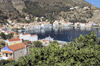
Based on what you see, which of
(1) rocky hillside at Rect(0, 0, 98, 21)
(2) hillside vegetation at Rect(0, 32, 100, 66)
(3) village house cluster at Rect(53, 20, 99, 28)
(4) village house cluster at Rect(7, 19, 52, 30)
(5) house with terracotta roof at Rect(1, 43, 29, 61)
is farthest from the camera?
(1) rocky hillside at Rect(0, 0, 98, 21)

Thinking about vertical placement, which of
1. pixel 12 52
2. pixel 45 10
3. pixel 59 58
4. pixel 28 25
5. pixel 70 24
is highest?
pixel 45 10

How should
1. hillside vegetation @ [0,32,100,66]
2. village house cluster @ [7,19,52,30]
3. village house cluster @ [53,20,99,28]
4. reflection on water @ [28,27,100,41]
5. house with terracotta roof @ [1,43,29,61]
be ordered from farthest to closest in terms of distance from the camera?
village house cluster @ [53,20,99,28], village house cluster @ [7,19,52,30], reflection on water @ [28,27,100,41], house with terracotta roof @ [1,43,29,61], hillside vegetation @ [0,32,100,66]

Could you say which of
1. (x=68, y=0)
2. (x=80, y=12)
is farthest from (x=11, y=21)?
(x=68, y=0)

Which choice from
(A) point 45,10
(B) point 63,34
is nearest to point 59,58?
(B) point 63,34

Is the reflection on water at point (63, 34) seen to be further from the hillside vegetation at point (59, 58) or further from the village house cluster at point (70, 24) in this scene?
the hillside vegetation at point (59, 58)

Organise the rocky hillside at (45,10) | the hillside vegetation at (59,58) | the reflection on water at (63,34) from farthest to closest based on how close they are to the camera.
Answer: the rocky hillside at (45,10) < the reflection on water at (63,34) < the hillside vegetation at (59,58)

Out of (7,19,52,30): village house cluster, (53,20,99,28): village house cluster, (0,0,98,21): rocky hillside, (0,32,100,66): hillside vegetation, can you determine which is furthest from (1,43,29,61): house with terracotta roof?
(0,0,98,21): rocky hillside

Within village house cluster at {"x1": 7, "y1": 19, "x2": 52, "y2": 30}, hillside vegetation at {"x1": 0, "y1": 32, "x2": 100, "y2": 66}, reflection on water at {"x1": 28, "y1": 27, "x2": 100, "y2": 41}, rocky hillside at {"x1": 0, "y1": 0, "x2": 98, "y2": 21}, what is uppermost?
rocky hillside at {"x1": 0, "y1": 0, "x2": 98, "y2": 21}

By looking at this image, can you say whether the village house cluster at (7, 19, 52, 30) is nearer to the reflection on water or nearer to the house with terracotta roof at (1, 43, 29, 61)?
the reflection on water

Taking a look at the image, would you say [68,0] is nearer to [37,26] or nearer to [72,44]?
[37,26]

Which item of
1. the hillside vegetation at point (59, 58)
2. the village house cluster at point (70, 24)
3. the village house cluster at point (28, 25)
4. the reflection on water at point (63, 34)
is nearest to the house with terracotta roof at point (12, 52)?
the hillside vegetation at point (59, 58)

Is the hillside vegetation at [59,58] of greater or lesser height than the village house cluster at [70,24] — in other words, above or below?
above

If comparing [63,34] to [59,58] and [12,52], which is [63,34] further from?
[59,58]

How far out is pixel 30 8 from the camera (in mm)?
43500
